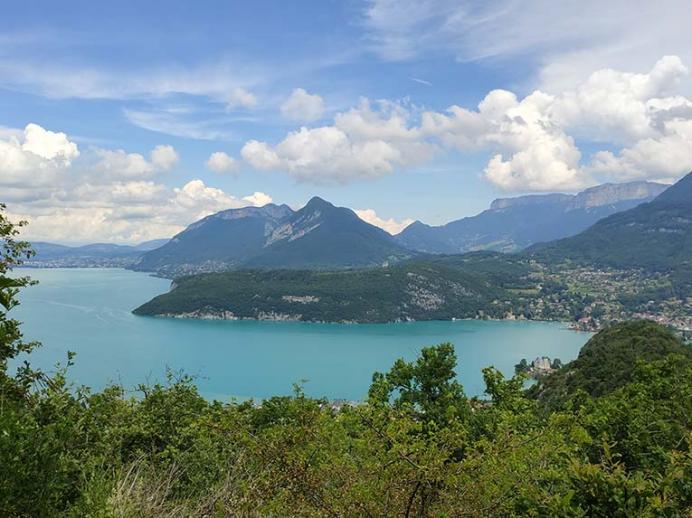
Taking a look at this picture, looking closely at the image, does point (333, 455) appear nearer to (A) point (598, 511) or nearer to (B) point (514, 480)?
(B) point (514, 480)

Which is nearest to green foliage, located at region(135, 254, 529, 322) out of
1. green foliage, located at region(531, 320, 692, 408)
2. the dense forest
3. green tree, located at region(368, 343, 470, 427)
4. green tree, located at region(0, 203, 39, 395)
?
green foliage, located at region(531, 320, 692, 408)

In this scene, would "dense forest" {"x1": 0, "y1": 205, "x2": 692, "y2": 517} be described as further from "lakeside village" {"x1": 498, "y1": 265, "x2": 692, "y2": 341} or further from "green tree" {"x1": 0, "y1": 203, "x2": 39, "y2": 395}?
"lakeside village" {"x1": 498, "y1": 265, "x2": 692, "y2": 341}

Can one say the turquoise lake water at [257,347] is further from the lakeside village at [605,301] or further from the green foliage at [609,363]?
the green foliage at [609,363]

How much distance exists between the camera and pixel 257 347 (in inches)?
3314

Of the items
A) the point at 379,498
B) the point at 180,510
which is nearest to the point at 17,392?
the point at 180,510

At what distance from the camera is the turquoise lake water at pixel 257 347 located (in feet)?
199

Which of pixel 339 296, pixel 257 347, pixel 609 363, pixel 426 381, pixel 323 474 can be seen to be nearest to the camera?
pixel 323 474

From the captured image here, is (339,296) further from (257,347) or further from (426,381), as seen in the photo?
(426,381)

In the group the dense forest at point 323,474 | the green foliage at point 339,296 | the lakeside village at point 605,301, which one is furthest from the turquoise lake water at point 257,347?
the dense forest at point 323,474

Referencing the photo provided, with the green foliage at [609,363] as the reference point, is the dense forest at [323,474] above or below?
above

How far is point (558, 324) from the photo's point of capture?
403 ft

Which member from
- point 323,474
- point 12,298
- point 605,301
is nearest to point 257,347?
point 12,298

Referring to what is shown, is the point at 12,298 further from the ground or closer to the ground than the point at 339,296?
further from the ground

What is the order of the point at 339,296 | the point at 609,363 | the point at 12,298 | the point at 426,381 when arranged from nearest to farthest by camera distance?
the point at 12,298 → the point at 426,381 → the point at 609,363 → the point at 339,296
